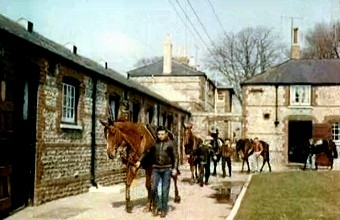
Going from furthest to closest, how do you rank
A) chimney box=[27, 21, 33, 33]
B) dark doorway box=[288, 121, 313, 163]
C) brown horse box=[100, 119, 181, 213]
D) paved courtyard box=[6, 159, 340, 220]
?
1. dark doorway box=[288, 121, 313, 163]
2. chimney box=[27, 21, 33, 33]
3. brown horse box=[100, 119, 181, 213]
4. paved courtyard box=[6, 159, 340, 220]

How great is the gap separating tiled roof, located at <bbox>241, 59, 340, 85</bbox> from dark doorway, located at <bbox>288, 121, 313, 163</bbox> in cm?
330

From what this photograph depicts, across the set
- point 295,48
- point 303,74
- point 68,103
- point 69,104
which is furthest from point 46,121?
point 295,48

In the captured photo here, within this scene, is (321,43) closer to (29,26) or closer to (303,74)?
(303,74)

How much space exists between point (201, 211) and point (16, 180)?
15.1 feet

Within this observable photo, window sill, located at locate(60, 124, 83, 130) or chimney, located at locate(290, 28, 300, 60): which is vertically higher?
chimney, located at locate(290, 28, 300, 60)

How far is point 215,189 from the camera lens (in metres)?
19.5

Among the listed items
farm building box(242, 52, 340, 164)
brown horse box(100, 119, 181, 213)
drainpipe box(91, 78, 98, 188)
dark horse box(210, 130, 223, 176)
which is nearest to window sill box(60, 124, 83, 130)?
drainpipe box(91, 78, 98, 188)

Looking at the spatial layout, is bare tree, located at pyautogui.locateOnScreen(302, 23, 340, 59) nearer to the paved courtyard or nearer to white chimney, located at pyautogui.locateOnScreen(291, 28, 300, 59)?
white chimney, located at pyautogui.locateOnScreen(291, 28, 300, 59)

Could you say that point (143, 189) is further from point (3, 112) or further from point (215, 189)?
point (3, 112)

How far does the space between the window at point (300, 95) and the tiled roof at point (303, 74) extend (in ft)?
1.52

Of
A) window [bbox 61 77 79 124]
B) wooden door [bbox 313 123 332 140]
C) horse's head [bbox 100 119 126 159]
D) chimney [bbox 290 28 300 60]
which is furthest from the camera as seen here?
chimney [bbox 290 28 300 60]

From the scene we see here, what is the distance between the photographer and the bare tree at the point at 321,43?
58344mm

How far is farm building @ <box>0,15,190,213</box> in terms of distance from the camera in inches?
475

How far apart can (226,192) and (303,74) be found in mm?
25700
